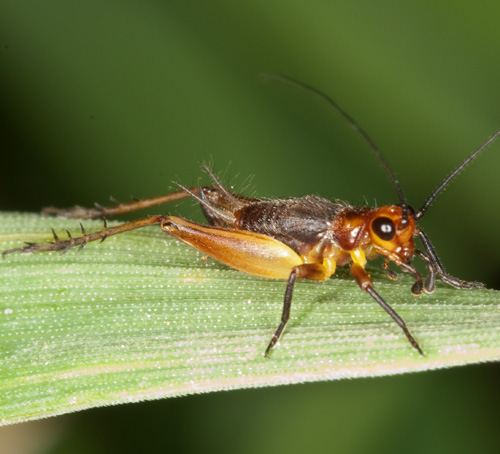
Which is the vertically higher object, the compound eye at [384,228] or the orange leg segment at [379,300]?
the compound eye at [384,228]

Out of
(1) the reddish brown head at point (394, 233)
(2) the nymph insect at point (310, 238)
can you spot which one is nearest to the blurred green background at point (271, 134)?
(2) the nymph insect at point (310, 238)

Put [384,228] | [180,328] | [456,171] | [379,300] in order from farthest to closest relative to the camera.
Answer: [384,228]
[456,171]
[180,328]
[379,300]

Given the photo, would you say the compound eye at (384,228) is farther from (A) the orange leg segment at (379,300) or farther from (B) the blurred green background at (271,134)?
(B) the blurred green background at (271,134)

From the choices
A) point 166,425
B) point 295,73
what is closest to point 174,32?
point 295,73

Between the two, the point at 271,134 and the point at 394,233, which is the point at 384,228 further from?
the point at 271,134

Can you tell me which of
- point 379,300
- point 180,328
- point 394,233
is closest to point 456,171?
point 394,233

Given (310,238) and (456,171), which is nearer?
(456,171)
